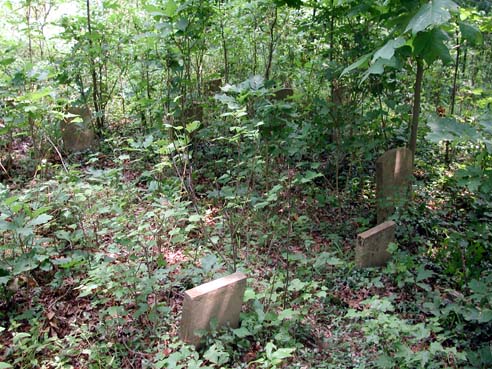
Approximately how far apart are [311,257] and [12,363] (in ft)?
8.31

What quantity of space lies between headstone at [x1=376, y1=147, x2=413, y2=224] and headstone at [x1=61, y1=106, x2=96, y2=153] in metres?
3.81

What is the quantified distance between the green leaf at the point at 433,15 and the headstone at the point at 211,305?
1.90 meters

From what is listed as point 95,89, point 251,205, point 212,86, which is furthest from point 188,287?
point 95,89

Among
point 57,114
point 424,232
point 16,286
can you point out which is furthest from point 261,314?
point 57,114

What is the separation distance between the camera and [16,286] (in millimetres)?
3338

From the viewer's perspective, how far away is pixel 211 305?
2916 mm

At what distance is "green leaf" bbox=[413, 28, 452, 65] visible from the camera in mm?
2383

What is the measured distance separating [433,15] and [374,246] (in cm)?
229

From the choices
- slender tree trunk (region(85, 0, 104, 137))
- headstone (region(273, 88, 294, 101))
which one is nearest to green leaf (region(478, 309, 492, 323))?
headstone (region(273, 88, 294, 101))

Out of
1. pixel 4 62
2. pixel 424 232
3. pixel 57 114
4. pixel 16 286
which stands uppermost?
pixel 4 62

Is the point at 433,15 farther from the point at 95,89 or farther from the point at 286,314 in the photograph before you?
the point at 95,89

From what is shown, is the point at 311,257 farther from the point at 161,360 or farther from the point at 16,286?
the point at 16,286

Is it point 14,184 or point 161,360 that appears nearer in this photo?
point 161,360

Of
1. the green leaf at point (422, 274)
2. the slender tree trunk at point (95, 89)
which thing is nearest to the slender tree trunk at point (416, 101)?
the green leaf at point (422, 274)
